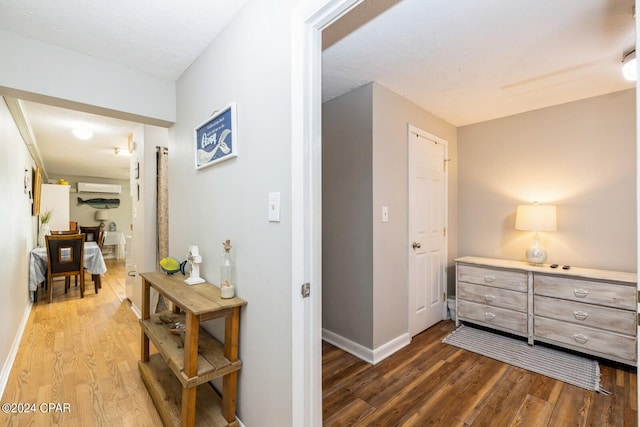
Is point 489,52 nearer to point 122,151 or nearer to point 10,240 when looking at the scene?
point 10,240

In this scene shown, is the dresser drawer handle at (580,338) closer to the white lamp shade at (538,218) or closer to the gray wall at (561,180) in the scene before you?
the gray wall at (561,180)

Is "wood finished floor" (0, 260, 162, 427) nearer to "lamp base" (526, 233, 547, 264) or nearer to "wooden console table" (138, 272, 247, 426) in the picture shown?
"wooden console table" (138, 272, 247, 426)

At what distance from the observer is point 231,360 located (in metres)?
1.42

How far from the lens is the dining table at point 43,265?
12.3 feet

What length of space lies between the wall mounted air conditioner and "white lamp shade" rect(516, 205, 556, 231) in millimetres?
9252

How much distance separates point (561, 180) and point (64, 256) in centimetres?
607

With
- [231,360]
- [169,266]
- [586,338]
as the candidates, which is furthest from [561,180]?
[169,266]

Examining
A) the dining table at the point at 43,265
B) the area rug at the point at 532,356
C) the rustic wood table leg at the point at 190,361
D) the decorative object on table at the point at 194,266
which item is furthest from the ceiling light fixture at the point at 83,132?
the area rug at the point at 532,356

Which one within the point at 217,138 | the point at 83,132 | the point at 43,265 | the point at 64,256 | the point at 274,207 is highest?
the point at 83,132

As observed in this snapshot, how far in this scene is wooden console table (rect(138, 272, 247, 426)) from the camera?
1295 millimetres

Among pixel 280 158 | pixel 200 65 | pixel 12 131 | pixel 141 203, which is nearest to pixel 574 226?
pixel 280 158

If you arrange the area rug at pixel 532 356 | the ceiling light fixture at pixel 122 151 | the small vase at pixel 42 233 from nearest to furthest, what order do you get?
1. the area rug at pixel 532 356
2. the ceiling light fixture at pixel 122 151
3. the small vase at pixel 42 233

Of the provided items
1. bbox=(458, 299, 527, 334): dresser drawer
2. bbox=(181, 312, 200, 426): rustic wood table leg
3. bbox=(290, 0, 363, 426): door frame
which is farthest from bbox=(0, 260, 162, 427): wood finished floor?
bbox=(458, 299, 527, 334): dresser drawer

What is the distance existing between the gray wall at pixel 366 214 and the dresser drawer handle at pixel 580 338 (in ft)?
4.30
